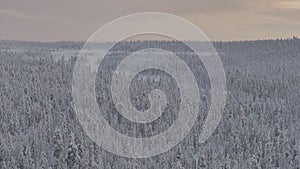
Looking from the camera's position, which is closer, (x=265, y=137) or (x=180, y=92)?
(x=265, y=137)

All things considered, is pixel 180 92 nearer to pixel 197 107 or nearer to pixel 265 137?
pixel 197 107

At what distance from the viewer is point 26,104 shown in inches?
5679

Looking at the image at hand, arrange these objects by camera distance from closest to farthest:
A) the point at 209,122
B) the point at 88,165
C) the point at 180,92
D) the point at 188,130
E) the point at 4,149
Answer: the point at 88,165, the point at 4,149, the point at 188,130, the point at 209,122, the point at 180,92

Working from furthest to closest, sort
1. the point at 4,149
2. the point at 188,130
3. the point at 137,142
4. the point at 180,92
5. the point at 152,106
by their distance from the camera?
the point at 180,92
the point at 152,106
the point at 188,130
the point at 137,142
the point at 4,149

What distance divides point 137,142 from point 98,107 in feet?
107

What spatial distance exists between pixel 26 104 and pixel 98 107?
74.3 feet

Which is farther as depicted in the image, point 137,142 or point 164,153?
point 137,142

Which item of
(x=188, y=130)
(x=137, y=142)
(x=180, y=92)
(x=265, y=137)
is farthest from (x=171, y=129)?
(x=180, y=92)

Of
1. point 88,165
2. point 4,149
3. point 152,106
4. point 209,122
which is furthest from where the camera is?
point 152,106

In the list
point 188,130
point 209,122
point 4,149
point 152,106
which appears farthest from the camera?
point 152,106

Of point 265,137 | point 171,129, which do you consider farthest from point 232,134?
point 171,129

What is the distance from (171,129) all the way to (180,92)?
43175 mm

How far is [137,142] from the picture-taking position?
123 meters

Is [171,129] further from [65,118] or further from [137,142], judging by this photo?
→ [65,118]
